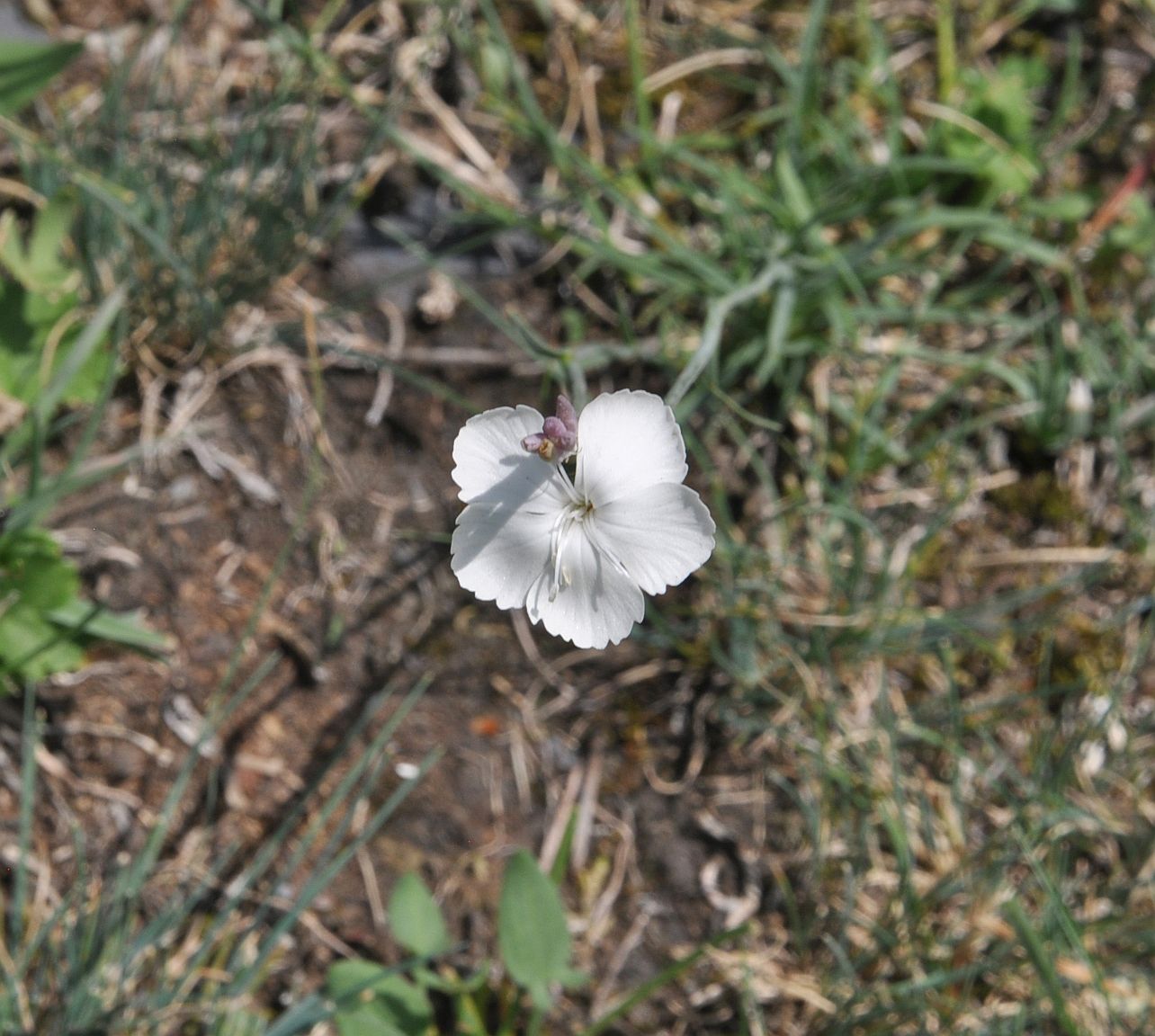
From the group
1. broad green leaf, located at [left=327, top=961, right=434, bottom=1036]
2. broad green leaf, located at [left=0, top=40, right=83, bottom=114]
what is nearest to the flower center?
broad green leaf, located at [left=327, top=961, right=434, bottom=1036]

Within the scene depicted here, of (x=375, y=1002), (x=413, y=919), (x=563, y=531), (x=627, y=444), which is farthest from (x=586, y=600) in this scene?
(x=375, y=1002)

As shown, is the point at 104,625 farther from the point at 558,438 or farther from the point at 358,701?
the point at 558,438

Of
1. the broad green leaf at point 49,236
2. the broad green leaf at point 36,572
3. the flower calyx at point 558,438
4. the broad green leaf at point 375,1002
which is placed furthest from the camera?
the broad green leaf at point 49,236

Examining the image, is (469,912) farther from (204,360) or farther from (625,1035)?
(204,360)

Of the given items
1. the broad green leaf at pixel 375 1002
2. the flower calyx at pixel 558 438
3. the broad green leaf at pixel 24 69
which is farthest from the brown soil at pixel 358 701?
the flower calyx at pixel 558 438

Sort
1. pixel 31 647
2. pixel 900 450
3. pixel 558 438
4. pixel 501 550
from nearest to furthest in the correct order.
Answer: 1. pixel 558 438
2. pixel 501 550
3. pixel 31 647
4. pixel 900 450

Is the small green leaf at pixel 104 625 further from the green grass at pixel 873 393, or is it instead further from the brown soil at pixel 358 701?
the green grass at pixel 873 393
